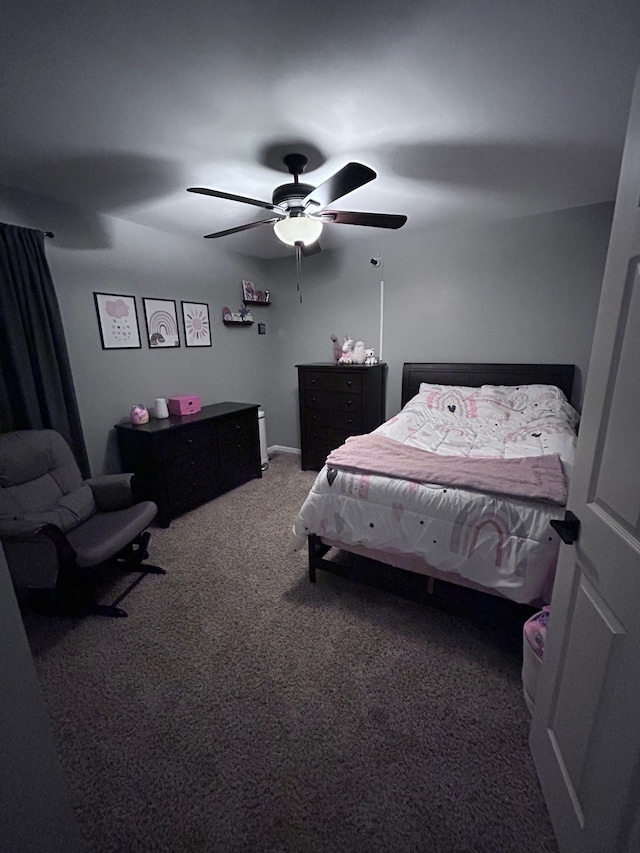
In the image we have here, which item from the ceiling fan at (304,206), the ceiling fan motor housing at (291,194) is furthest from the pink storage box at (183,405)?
the ceiling fan motor housing at (291,194)

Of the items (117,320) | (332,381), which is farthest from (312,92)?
(332,381)

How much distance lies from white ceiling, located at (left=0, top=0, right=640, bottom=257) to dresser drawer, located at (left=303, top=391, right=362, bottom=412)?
1891 mm

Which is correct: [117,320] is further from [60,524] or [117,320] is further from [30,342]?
[60,524]

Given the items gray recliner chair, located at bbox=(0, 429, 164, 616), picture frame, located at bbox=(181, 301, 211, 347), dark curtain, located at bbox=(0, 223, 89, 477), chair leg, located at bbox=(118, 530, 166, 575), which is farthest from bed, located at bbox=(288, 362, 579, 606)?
picture frame, located at bbox=(181, 301, 211, 347)

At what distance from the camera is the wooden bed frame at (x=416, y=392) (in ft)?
6.21

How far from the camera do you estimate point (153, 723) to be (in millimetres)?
1407

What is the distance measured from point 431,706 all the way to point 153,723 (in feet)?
3.79

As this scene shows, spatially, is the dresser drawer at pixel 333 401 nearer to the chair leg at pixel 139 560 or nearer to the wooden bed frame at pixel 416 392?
the wooden bed frame at pixel 416 392

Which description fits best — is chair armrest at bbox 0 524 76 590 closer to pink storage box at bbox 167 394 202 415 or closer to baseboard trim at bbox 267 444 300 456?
pink storage box at bbox 167 394 202 415

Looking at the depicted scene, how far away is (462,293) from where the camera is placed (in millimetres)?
3447

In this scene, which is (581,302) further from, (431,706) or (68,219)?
(68,219)

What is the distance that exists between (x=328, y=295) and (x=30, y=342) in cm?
290

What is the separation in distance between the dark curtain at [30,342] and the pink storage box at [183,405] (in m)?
0.86

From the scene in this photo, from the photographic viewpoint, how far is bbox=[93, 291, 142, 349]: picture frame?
2838 mm
